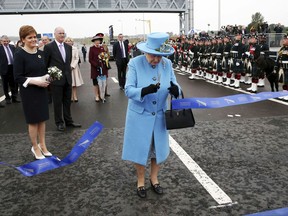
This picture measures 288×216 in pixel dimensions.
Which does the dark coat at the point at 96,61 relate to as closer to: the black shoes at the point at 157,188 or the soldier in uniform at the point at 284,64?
the soldier in uniform at the point at 284,64

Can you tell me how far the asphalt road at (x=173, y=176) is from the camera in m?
3.36

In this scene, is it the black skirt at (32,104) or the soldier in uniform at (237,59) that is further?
the soldier in uniform at (237,59)

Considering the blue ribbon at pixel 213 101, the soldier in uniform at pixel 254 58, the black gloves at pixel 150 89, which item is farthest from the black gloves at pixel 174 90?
the soldier in uniform at pixel 254 58

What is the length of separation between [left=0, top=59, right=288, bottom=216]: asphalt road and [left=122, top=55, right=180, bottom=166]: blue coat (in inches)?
23.3

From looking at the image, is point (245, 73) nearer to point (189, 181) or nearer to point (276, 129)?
point (276, 129)

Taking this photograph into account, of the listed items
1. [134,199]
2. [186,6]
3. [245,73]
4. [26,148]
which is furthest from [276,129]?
[186,6]

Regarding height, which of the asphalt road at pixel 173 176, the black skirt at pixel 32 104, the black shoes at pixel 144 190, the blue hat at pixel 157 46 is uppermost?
the blue hat at pixel 157 46

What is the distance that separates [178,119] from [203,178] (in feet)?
3.66

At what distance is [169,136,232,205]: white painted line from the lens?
137 inches

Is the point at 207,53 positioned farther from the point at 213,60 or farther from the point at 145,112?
the point at 145,112

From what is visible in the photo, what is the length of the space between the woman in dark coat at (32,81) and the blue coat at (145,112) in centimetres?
192

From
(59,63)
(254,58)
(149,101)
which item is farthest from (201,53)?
(149,101)

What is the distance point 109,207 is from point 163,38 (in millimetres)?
1906

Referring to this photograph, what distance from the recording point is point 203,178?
4.02 meters
